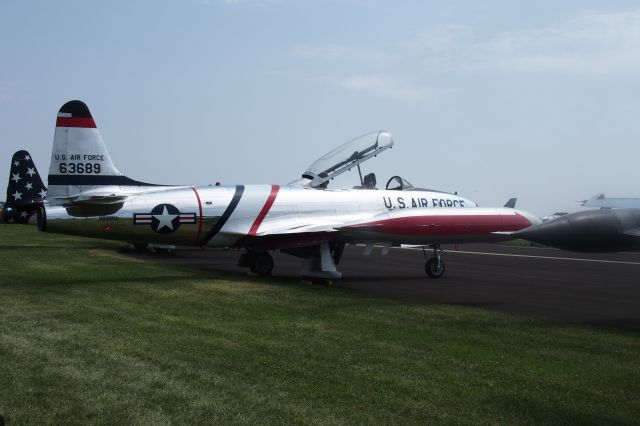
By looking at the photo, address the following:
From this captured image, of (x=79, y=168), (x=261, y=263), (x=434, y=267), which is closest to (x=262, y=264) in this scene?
(x=261, y=263)

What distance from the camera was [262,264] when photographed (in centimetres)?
1850

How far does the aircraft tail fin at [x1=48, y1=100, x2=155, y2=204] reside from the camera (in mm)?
17719

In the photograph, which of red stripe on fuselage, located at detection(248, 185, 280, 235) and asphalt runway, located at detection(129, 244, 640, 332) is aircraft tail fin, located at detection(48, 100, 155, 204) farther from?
asphalt runway, located at detection(129, 244, 640, 332)

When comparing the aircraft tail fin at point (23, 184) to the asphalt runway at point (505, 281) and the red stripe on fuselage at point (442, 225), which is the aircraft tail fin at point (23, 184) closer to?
the asphalt runway at point (505, 281)

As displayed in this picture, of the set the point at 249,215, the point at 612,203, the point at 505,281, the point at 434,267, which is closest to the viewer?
the point at 612,203

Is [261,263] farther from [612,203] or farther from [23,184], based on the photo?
[23,184]

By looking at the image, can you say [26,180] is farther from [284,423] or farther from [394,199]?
[284,423]

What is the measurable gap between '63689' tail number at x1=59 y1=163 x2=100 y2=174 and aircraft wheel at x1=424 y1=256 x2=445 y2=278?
866 cm

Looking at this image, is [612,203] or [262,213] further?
[262,213]

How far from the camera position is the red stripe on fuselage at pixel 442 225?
16.2m

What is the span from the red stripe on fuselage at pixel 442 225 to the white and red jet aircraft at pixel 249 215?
0.02 meters

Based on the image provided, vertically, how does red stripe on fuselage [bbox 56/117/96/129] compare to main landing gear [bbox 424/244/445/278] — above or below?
above

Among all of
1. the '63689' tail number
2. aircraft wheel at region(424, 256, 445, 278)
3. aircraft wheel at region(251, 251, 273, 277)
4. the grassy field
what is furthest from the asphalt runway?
the '63689' tail number

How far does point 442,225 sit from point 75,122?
9.04 metres
